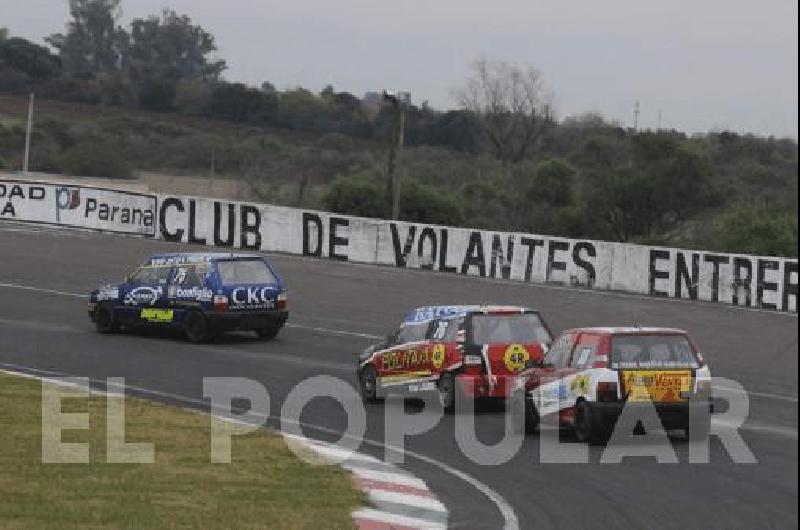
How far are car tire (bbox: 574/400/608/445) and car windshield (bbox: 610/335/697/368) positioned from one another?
0.53 meters

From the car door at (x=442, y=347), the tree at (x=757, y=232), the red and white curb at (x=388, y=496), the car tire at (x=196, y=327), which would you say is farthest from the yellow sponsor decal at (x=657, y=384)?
the tree at (x=757, y=232)

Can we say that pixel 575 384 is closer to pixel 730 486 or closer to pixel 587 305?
Result: pixel 730 486

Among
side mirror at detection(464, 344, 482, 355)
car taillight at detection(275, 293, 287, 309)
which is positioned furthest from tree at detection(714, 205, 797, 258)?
side mirror at detection(464, 344, 482, 355)

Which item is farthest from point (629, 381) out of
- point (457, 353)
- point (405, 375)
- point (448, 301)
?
point (448, 301)

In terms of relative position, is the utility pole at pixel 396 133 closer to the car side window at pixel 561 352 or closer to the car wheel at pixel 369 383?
the car wheel at pixel 369 383

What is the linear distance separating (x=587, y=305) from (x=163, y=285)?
938 centimetres

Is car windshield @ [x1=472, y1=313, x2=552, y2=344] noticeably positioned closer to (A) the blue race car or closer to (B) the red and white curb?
(B) the red and white curb

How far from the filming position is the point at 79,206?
142 feet

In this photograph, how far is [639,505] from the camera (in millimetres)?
12023

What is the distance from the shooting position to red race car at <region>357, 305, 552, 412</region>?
18.7 metres

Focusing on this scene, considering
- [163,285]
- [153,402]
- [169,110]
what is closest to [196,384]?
[153,402]

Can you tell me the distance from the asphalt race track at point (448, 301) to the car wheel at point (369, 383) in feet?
1.86

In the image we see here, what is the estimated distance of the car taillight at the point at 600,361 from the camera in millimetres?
15516

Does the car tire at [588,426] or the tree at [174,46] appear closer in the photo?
the car tire at [588,426]
